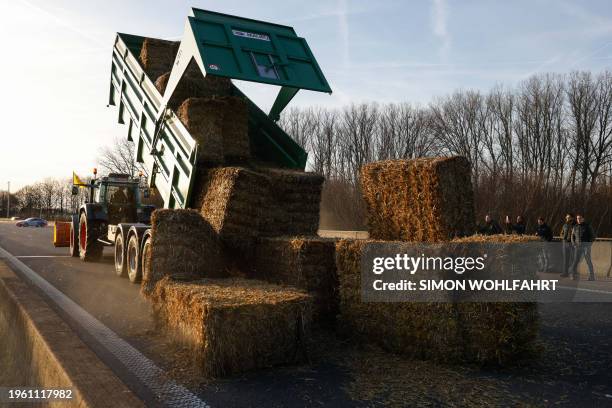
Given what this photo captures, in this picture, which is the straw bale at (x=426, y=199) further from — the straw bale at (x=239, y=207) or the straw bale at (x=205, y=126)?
the straw bale at (x=205, y=126)

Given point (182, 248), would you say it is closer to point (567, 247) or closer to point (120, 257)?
point (120, 257)

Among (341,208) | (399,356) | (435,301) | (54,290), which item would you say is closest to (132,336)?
(399,356)

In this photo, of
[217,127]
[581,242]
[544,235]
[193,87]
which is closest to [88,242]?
[193,87]

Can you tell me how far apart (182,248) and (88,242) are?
717cm

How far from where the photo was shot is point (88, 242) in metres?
13.3

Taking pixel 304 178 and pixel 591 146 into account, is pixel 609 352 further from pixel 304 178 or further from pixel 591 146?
pixel 591 146

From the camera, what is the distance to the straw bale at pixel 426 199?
5824 millimetres

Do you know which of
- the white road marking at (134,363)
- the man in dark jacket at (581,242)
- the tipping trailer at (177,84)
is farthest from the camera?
the man in dark jacket at (581,242)

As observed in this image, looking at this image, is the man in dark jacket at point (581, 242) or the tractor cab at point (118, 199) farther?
the tractor cab at point (118, 199)

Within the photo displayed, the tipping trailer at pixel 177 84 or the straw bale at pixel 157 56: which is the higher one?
the straw bale at pixel 157 56

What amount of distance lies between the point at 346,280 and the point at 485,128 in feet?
152

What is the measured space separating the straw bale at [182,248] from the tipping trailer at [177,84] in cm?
136

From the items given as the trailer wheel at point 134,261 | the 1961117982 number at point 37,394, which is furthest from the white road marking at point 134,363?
the trailer wheel at point 134,261

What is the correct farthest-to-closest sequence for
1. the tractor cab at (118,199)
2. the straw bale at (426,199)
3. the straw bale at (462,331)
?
the tractor cab at (118,199), the straw bale at (426,199), the straw bale at (462,331)
